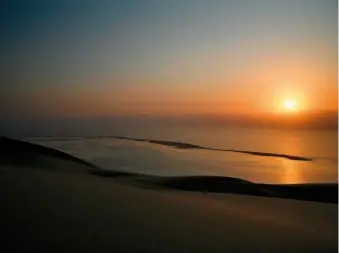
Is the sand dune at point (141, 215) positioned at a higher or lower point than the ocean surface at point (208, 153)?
lower

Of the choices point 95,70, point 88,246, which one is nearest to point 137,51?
point 95,70

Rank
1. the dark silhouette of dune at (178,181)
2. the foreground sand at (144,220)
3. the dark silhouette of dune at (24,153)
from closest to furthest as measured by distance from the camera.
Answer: the foreground sand at (144,220), the dark silhouette of dune at (178,181), the dark silhouette of dune at (24,153)

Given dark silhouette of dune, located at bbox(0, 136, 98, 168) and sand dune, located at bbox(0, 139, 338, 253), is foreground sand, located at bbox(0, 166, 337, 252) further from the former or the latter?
dark silhouette of dune, located at bbox(0, 136, 98, 168)

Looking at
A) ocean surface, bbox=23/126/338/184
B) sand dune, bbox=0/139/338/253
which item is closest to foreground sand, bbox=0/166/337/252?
sand dune, bbox=0/139/338/253

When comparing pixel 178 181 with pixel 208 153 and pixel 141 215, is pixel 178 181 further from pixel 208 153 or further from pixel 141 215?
pixel 141 215

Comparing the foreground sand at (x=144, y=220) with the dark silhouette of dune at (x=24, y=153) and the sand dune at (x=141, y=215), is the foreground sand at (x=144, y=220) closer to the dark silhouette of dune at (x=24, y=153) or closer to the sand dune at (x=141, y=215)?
the sand dune at (x=141, y=215)

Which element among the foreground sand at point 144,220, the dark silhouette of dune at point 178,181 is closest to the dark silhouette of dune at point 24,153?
the dark silhouette of dune at point 178,181

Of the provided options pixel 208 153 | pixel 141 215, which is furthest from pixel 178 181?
pixel 141 215

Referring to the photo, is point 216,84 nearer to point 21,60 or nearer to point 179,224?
point 179,224
